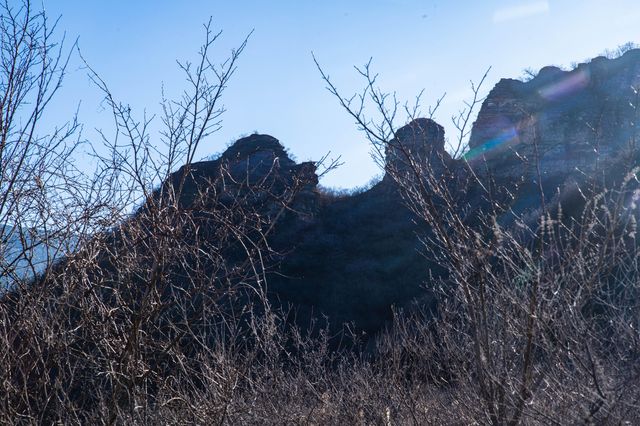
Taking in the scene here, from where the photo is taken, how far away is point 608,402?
4.53 meters

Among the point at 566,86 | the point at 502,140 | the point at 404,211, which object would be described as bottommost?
the point at 404,211

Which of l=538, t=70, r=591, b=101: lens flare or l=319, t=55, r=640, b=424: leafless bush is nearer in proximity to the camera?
l=319, t=55, r=640, b=424: leafless bush

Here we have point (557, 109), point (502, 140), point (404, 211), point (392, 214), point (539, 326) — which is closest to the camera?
point (539, 326)

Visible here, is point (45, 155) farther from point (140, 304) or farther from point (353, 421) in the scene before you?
point (353, 421)

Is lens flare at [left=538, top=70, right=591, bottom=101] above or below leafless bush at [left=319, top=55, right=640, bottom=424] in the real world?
above

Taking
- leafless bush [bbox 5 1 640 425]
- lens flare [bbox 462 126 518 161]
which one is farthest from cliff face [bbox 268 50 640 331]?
leafless bush [bbox 5 1 640 425]

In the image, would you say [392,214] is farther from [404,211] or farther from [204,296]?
[204,296]

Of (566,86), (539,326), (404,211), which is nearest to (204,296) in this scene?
(539,326)

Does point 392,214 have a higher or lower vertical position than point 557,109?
lower

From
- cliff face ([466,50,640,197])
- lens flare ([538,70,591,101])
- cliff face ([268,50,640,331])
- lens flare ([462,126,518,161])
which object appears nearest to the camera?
cliff face ([466,50,640,197])

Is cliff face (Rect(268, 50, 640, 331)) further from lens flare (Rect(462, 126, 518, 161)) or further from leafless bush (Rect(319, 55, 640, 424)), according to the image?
leafless bush (Rect(319, 55, 640, 424))

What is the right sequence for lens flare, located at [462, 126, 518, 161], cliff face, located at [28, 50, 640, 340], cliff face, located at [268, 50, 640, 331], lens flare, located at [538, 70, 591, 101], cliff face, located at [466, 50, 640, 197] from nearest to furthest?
cliff face, located at [466, 50, 640, 197] → cliff face, located at [28, 50, 640, 340] → lens flare, located at [462, 126, 518, 161] → cliff face, located at [268, 50, 640, 331] → lens flare, located at [538, 70, 591, 101]

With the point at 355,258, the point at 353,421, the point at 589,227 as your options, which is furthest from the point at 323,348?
the point at 355,258

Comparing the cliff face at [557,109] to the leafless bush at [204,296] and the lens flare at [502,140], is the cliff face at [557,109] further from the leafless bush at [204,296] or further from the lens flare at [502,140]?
the leafless bush at [204,296]
